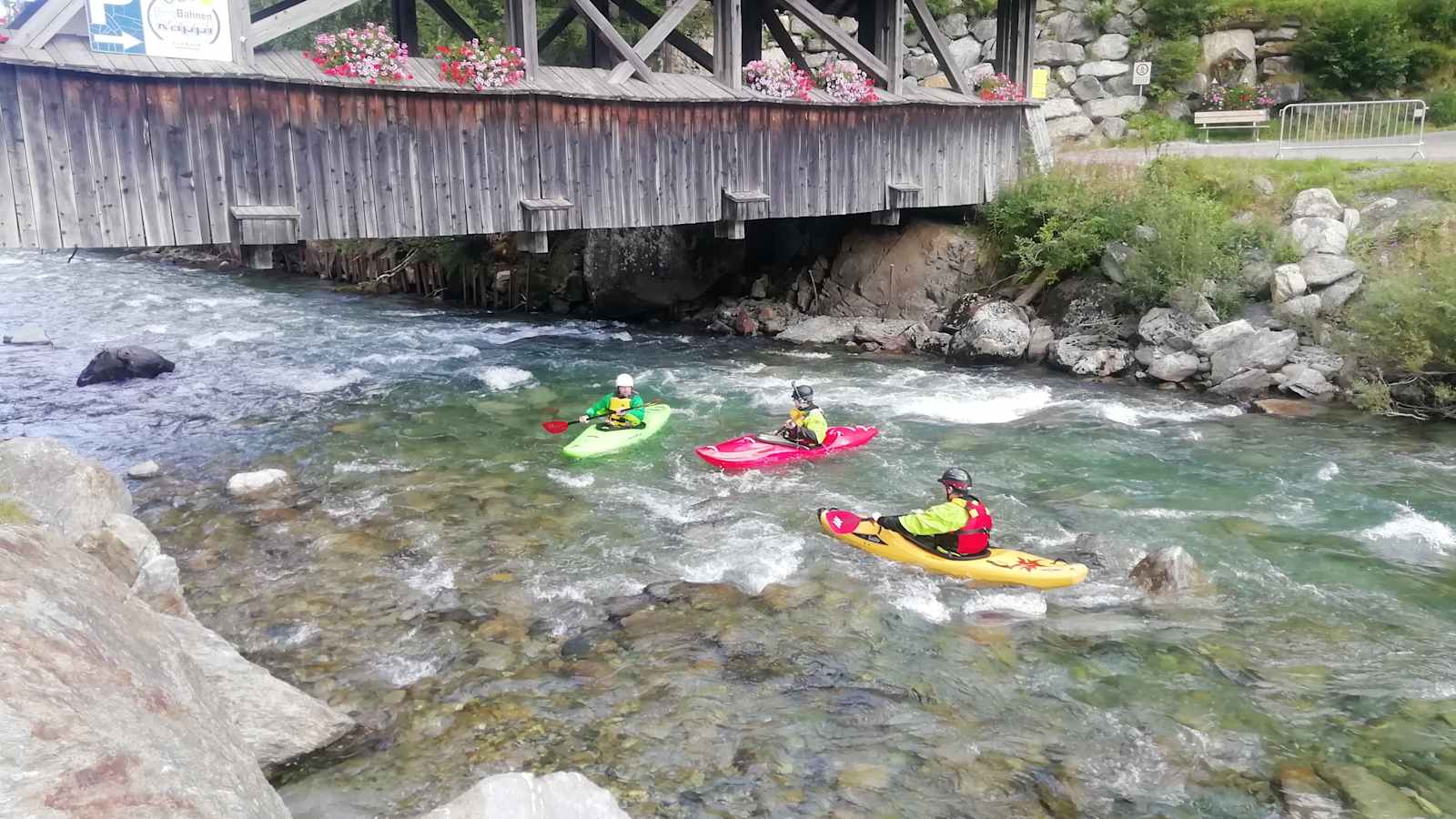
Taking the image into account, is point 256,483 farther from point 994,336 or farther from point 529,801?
point 994,336

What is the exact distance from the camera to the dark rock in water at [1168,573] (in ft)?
27.1

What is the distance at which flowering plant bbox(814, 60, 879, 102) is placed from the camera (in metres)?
16.1

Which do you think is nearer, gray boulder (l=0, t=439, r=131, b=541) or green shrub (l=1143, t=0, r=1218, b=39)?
gray boulder (l=0, t=439, r=131, b=541)

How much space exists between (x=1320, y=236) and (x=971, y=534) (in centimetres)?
986

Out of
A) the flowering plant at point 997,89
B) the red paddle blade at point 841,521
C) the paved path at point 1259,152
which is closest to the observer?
the red paddle blade at point 841,521

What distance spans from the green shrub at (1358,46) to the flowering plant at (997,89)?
35.0ft

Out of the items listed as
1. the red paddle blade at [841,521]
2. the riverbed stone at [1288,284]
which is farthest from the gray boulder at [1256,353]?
the red paddle blade at [841,521]

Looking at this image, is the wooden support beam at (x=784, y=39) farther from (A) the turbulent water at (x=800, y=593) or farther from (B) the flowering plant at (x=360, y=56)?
(B) the flowering plant at (x=360, y=56)

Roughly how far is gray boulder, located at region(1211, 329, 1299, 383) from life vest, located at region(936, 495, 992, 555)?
25.0ft

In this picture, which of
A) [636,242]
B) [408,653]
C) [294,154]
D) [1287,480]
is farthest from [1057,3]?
[408,653]

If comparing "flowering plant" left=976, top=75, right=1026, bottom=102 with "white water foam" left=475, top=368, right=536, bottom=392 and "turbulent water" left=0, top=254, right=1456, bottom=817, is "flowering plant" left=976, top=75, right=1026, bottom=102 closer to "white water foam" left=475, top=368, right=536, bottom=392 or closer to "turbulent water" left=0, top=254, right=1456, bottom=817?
"turbulent water" left=0, top=254, right=1456, bottom=817

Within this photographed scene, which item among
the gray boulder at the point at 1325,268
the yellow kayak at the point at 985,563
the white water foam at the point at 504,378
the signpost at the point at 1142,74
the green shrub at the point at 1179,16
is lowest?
the yellow kayak at the point at 985,563

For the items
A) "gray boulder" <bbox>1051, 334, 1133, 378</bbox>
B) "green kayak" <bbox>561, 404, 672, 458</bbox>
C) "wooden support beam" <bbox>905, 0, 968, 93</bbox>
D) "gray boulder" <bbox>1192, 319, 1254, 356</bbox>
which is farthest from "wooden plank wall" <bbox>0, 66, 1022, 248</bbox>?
"gray boulder" <bbox>1192, 319, 1254, 356</bbox>

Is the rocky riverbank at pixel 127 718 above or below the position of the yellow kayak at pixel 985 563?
above
